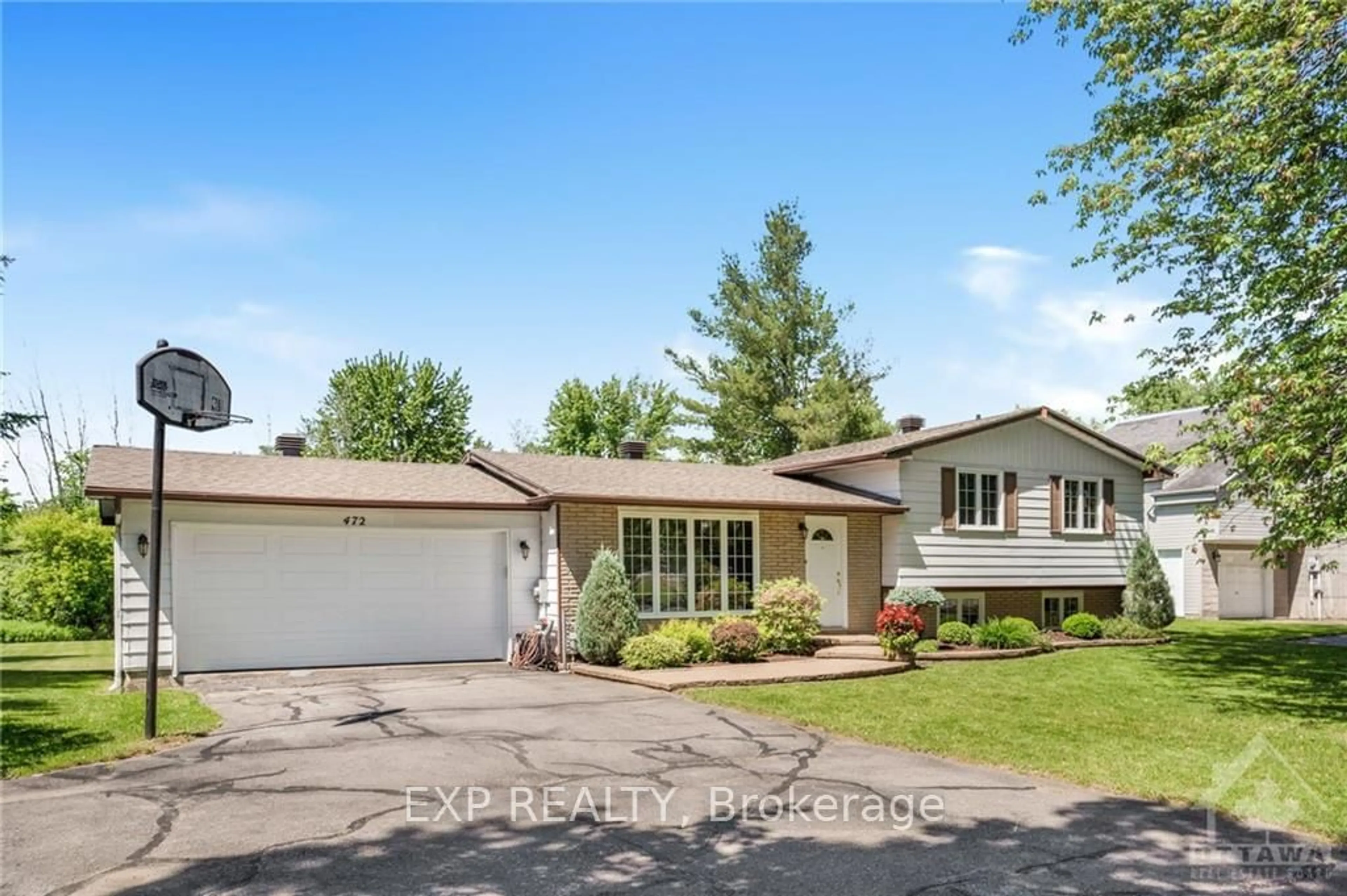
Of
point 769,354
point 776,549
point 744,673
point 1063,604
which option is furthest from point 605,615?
point 769,354

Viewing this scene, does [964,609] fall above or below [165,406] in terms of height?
below

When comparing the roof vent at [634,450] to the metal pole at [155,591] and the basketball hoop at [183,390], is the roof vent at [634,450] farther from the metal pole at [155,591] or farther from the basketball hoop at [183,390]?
the metal pole at [155,591]

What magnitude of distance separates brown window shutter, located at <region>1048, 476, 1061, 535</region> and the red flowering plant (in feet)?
22.0

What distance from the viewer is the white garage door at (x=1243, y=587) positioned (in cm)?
2706

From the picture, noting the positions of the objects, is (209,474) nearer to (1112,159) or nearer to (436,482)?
(436,482)

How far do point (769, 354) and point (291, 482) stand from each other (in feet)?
81.0

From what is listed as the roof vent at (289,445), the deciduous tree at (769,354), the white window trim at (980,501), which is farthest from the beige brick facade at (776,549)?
the deciduous tree at (769,354)

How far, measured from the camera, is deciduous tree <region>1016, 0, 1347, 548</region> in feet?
34.9

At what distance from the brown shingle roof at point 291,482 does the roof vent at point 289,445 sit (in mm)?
883

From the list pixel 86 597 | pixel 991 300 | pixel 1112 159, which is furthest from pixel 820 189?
pixel 86 597

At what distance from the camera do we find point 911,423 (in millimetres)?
21906

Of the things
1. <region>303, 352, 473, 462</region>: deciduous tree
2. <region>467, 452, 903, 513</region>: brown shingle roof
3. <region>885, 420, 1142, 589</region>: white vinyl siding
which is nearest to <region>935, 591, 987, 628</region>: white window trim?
<region>885, 420, 1142, 589</region>: white vinyl siding

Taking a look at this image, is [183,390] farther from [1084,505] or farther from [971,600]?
[1084,505]

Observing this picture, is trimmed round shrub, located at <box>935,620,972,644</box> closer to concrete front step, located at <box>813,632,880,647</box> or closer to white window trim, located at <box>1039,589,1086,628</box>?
concrete front step, located at <box>813,632,880,647</box>
